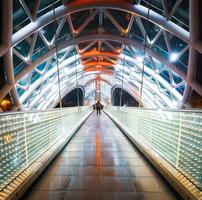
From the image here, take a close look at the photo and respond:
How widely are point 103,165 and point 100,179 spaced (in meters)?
0.91

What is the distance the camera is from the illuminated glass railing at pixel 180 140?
137 inches

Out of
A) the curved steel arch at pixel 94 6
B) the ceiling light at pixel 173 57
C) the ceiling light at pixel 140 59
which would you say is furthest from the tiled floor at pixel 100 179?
the ceiling light at pixel 140 59

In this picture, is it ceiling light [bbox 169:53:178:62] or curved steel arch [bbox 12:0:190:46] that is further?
ceiling light [bbox 169:53:178:62]

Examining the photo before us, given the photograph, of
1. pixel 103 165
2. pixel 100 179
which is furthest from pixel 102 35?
pixel 100 179

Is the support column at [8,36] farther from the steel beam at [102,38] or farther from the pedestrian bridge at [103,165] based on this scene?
the pedestrian bridge at [103,165]

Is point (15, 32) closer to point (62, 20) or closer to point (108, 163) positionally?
point (62, 20)

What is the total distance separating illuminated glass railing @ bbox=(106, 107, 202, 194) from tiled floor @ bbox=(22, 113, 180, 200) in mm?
428

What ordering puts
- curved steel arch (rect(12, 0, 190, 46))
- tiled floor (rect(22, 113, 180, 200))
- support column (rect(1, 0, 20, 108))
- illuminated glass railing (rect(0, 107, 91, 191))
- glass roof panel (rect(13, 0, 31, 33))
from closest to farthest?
illuminated glass railing (rect(0, 107, 91, 191)) → tiled floor (rect(22, 113, 180, 200)) → support column (rect(1, 0, 20, 108)) → glass roof panel (rect(13, 0, 31, 33)) → curved steel arch (rect(12, 0, 190, 46))

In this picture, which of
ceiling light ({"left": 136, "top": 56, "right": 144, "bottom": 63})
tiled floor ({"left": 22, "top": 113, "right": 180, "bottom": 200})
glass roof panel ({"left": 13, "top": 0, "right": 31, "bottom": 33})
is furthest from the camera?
ceiling light ({"left": 136, "top": 56, "right": 144, "bottom": 63})

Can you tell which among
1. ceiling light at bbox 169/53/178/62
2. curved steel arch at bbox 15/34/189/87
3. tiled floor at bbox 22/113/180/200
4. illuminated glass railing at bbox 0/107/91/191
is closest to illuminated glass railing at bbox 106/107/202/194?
tiled floor at bbox 22/113/180/200

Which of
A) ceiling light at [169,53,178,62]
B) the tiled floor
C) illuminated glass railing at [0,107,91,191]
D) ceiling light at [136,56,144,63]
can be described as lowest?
the tiled floor

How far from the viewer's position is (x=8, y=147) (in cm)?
361

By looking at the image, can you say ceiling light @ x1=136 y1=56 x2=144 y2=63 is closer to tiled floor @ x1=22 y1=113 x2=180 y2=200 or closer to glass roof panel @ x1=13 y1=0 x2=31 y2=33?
glass roof panel @ x1=13 y1=0 x2=31 y2=33

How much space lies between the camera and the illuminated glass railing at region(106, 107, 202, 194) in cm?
348
